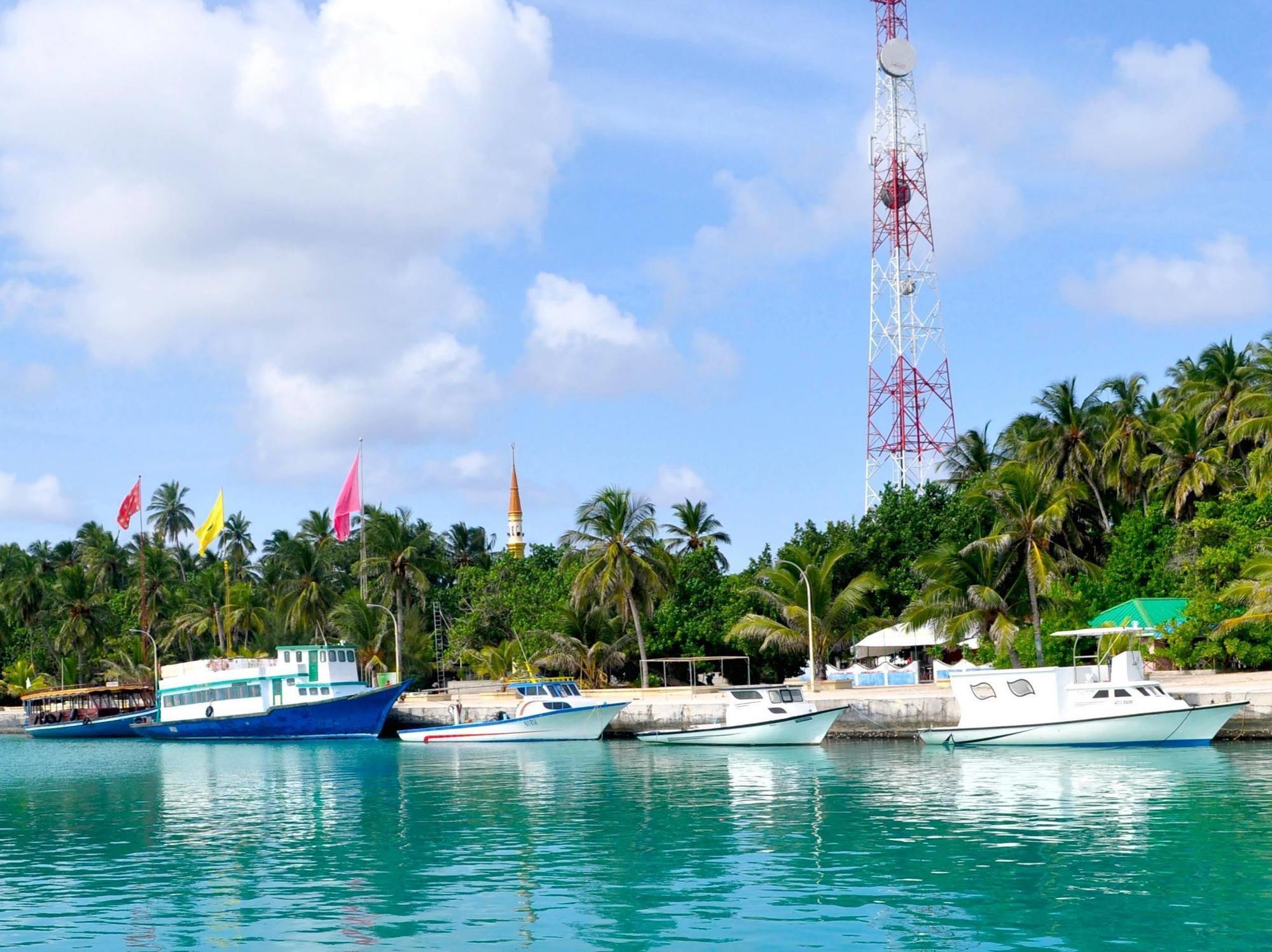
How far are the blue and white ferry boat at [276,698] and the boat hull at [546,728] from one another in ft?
27.4

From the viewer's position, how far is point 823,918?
1781cm

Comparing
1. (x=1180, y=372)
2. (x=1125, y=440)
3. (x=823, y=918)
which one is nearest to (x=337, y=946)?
(x=823, y=918)

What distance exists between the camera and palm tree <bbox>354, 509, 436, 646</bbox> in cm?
7738

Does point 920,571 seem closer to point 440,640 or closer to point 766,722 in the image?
point 766,722

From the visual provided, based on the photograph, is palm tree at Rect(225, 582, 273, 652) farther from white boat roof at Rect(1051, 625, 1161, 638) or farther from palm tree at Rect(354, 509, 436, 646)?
white boat roof at Rect(1051, 625, 1161, 638)

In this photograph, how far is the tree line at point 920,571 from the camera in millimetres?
50500

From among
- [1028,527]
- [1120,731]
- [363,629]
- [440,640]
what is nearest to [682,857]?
[1120,731]

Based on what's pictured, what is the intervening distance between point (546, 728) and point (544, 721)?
0.30 m

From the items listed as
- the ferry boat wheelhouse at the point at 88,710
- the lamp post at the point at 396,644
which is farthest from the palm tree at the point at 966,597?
the ferry boat wheelhouse at the point at 88,710

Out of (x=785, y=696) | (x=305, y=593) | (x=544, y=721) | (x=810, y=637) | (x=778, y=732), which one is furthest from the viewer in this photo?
(x=305, y=593)

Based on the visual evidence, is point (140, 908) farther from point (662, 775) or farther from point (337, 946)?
point (662, 775)

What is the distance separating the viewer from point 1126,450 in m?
57.8

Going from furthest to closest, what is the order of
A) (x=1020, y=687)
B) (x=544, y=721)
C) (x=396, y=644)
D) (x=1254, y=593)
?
1. (x=396, y=644)
2. (x=544, y=721)
3. (x=1020, y=687)
4. (x=1254, y=593)

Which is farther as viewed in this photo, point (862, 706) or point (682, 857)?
point (862, 706)
